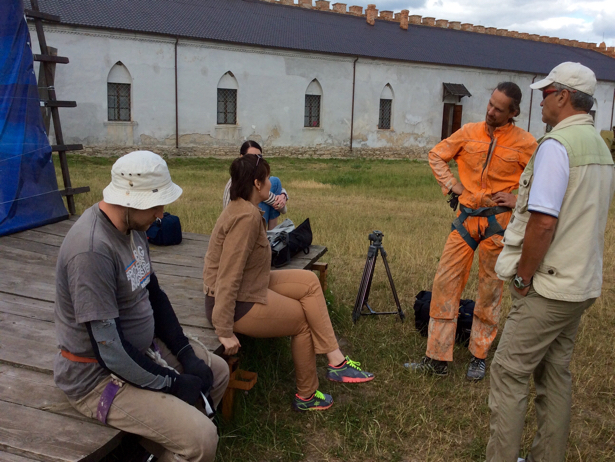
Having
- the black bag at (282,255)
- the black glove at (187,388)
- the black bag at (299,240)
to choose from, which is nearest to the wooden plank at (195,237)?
the black bag at (299,240)

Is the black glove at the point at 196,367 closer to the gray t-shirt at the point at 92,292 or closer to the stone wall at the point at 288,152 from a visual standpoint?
the gray t-shirt at the point at 92,292

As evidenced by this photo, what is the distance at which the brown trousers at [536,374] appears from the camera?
2.84 meters

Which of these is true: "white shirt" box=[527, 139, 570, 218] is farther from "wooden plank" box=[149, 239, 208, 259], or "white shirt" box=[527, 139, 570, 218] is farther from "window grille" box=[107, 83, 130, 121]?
"window grille" box=[107, 83, 130, 121]

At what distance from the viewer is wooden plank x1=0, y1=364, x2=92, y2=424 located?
2654 mm

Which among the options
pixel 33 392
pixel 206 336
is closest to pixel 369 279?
pixel 206 336

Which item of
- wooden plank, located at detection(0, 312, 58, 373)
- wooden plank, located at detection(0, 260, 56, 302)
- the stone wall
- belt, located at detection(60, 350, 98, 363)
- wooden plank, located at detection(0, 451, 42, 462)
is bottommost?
the stone wall

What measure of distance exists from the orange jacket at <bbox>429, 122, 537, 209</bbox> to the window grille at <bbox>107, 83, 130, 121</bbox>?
23.4 meters

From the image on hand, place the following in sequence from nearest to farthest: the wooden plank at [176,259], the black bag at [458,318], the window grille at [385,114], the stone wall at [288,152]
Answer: the black bag at [458,318]
the wooden plank at [176,259]
the stone wall at [288,152]
the window grille at [385,114]

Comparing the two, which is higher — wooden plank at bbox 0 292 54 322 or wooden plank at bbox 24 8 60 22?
wooden plank at bbox 24 8 60 22

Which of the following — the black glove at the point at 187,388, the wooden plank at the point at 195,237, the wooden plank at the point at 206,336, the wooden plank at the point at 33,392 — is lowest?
the wooden plank at the point at 206,336

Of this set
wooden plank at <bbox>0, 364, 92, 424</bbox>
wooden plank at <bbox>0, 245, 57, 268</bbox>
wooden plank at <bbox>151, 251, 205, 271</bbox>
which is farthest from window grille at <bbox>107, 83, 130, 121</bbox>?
wooden plank at <bbox>0, 364, 92, 424</bbox>

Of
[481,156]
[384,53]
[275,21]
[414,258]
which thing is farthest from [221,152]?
[481,156]

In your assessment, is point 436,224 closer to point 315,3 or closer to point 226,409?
point 226,409

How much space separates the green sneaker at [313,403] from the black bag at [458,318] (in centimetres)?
158
